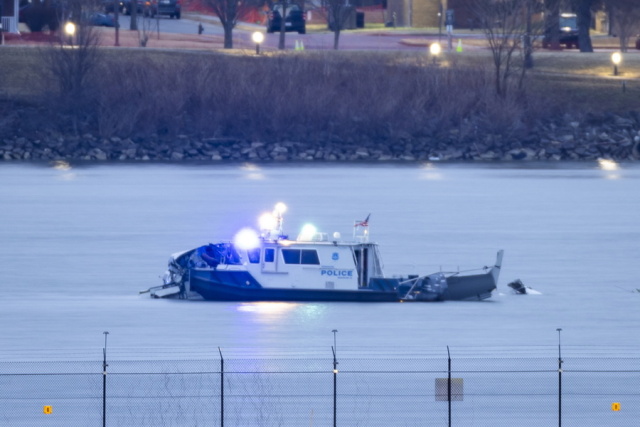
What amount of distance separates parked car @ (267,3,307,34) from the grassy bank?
548 inches

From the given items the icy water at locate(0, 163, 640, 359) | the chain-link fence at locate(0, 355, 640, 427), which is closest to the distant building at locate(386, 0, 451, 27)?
the icy water at locate(0, 163, 640, 359)

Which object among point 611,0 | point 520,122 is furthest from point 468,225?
point 611,0

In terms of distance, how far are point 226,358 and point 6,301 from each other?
11.3m

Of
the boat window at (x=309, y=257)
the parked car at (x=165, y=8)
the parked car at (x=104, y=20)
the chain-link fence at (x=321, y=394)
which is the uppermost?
the parked car at (x=165, y=8)

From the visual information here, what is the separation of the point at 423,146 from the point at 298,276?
60.0 m

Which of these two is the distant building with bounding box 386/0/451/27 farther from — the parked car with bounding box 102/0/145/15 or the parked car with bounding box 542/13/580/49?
the parked car with bounding box 102/0/145/15

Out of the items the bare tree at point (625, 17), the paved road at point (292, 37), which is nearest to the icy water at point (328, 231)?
the bare tree at point (625, 17)

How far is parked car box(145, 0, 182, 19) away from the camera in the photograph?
121m

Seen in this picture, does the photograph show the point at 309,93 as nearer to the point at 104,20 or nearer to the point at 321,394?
the point at 104,20

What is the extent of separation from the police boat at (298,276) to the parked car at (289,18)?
74.8 meters

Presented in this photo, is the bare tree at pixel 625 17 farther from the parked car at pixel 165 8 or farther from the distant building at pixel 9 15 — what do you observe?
the distant building at pixel 9 15

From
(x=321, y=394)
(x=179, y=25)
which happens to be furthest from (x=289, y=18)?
(x=321, y=394)

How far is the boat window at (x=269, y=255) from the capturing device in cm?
4078

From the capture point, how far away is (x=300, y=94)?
102750 mm
